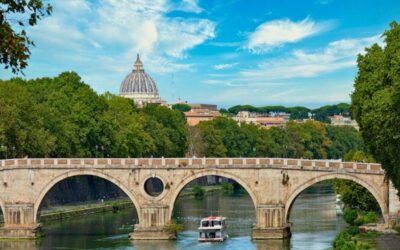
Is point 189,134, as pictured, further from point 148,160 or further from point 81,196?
point 148,160

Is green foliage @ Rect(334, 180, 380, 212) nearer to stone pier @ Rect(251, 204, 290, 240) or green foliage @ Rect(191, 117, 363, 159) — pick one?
stone pier @ Rect(251, 204, 290, 240)

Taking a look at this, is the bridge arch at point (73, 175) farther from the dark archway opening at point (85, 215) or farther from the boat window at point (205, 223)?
the boat window at point (205, 223)

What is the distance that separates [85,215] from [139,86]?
407 feet

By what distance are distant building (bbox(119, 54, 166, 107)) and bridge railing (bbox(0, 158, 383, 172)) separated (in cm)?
13097

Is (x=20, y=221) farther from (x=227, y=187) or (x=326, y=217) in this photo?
(x=227, y=187)

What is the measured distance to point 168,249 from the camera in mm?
52469

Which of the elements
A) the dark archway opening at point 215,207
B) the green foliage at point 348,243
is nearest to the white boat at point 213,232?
the dark archway opening at point 215,207

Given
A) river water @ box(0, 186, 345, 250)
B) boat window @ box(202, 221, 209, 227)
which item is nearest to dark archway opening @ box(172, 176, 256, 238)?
river water @ box(0, 186, 345, 250)

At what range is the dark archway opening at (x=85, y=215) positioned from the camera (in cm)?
5794

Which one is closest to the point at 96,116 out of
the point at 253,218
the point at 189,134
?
the point at 253,218

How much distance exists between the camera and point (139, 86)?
194875 millimetres

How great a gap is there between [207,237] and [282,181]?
603 centimetres

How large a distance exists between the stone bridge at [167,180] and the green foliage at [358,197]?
22.0ft

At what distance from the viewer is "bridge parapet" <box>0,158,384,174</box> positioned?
55.7m
